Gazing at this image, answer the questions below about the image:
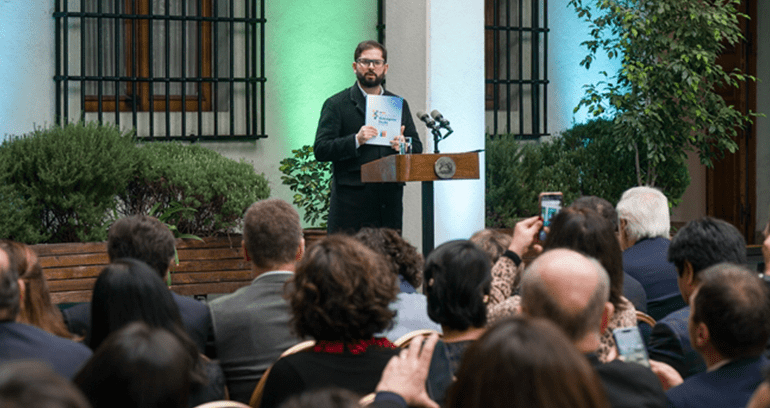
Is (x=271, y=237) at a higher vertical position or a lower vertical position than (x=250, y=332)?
higher

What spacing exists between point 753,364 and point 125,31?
6.44 m

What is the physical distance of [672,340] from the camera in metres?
2.70

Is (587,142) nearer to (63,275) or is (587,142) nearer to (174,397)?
(63,275)

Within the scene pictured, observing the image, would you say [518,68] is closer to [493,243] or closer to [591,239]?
[493,243]

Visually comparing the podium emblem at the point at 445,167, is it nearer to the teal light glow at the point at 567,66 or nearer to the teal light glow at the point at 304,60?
the teal light glow at the point at 304,60

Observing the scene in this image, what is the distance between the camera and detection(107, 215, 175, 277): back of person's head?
10.3 feet

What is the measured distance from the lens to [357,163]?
5.21 metres

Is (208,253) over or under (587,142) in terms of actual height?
under

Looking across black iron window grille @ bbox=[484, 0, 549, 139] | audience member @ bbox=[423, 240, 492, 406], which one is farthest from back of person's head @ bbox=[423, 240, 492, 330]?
black iron window grille @ bbox=[484, 0, 549, 139]

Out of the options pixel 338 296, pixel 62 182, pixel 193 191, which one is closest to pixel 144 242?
pixel 338 296

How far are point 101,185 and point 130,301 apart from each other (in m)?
3.97

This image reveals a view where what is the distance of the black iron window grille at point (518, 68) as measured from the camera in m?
8.34

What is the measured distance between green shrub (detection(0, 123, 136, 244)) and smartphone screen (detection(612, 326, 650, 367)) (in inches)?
179

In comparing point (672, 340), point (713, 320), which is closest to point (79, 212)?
point (672, 340)
